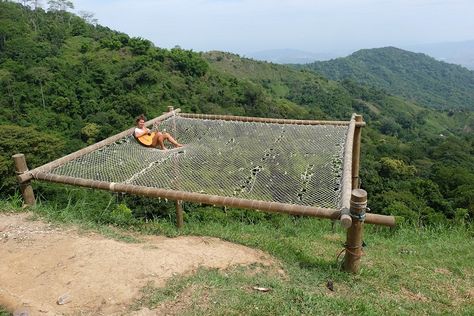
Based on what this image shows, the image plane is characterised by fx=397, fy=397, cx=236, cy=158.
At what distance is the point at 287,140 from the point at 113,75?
2810 cm

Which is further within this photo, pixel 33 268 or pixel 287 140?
pixel 287 140

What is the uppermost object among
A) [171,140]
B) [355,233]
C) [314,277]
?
[171,140]

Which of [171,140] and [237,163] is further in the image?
[171,140]

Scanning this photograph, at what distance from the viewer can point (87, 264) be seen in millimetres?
3018

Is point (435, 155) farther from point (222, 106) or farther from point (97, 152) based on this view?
point (97, 152)

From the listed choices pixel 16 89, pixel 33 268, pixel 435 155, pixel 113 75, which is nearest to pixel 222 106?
pixel 113 75

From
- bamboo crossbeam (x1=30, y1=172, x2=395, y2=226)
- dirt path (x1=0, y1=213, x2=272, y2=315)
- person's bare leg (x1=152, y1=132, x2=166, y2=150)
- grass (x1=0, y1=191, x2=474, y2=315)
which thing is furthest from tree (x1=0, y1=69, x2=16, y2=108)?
dirt path (x1=0, y1=213, x2=272, y2=315)

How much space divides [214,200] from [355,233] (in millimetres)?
1241

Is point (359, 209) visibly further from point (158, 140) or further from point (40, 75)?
point (40, 75)

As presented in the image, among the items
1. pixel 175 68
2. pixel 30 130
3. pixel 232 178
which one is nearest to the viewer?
pixel 232 178

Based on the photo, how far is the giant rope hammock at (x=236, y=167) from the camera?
11.8 ft

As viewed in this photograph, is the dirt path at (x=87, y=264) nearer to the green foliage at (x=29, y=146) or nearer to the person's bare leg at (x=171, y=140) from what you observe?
the person's bare leg at (x=171, y=140)

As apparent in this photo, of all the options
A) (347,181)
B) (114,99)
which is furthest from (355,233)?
(114,99)

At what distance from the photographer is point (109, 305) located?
8.48 ft
